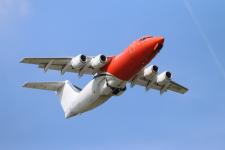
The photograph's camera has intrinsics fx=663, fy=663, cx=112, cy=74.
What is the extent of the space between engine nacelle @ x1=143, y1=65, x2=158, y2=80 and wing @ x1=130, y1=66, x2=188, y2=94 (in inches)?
16.3

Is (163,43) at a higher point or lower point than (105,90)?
higher

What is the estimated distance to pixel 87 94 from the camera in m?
42.3

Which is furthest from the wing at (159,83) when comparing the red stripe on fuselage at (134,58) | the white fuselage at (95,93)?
the red stripe on fuselage at (134,58)

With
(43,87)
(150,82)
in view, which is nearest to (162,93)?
(150,82)

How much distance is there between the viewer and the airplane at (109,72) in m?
38.8

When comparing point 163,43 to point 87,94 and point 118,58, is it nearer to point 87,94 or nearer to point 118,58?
point 118,58

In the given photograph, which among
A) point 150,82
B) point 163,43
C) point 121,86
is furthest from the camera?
point 150,82

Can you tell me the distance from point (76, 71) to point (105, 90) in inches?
85.9

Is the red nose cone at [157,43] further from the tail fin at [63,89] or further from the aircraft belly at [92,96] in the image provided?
the tail fin at [63,89]

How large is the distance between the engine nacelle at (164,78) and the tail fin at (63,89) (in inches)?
228

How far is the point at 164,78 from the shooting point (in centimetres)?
4353

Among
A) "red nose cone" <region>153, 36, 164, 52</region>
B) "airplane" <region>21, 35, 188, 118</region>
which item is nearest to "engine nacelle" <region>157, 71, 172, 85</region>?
"airplane" <region>21, 35, 188, 118</region>

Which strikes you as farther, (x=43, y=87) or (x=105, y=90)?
(x=43, y=87)

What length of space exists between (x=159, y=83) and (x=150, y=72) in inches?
75.2
